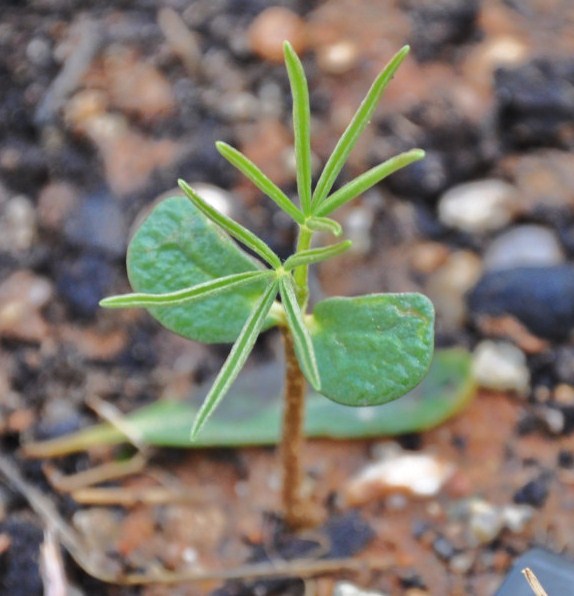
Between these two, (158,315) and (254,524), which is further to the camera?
(254,524)

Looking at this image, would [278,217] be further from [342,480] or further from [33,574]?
[33,574]

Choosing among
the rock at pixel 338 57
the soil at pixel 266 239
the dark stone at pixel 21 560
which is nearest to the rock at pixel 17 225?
the soil at pixel 266 239

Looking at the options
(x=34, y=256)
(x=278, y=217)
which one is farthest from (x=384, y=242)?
(x=34, y=256)

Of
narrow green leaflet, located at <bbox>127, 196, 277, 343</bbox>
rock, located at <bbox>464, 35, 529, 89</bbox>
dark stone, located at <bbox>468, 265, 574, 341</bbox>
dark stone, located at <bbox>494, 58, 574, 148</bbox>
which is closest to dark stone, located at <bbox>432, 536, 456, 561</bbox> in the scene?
dark stone, located at <bbox>468, 265, 574, 341</bbox>

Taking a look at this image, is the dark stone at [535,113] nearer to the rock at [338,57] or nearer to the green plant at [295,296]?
the rock at [338,57]

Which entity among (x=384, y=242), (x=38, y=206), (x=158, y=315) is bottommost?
(x=384, y=242)

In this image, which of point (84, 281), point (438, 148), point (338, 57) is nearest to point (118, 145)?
point (84, 281)

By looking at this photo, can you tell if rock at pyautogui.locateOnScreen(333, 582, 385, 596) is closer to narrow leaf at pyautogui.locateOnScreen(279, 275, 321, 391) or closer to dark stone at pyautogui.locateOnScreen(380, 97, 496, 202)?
narrow leaf at pyautogui.locateOnScreen(279, 275, 321, 391)
